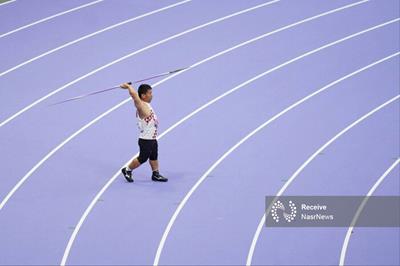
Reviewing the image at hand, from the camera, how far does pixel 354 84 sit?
14797mm

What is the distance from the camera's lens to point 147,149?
11953mm

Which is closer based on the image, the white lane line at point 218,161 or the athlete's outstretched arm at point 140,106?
the white lane line at point 218,161

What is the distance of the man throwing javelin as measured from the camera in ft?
39.1

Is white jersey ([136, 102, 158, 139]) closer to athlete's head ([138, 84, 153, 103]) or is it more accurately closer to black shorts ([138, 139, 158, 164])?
black shorts ([138, 139, 158, 164])

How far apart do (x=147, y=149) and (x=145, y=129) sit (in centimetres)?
27

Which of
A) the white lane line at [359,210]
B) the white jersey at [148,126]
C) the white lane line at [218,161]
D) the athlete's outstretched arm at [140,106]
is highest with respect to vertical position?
the athlete's outstretched arm at [140,106]

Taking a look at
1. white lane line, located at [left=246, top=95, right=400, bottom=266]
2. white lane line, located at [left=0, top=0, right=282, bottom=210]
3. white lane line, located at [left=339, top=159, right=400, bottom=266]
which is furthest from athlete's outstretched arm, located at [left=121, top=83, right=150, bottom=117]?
white lane line, located at [left=339, top=159, right=400, bottom=266]

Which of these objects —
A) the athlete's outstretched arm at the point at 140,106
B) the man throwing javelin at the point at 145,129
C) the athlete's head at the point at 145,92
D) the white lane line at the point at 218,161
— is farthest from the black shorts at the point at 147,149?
the white lane line at the point at 218,161

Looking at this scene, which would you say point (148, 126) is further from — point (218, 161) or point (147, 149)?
point (218, 161)

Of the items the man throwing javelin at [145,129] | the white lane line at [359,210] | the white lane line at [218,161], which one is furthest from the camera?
the man throwing javelin at [145,129]

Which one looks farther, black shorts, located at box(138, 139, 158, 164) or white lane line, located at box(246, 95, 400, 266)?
black shorts, located at box(138, 139, 158, 164)

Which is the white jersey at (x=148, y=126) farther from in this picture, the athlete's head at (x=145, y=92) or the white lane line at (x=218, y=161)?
the white lane line at (x=218, y=161)


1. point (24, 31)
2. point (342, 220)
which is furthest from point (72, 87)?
point (342, 220)

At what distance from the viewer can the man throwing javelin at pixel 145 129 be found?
11.9 metres
